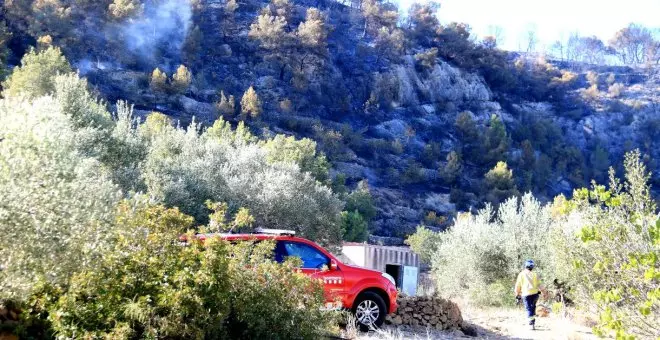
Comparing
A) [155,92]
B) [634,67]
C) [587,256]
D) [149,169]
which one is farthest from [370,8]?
[587,256]

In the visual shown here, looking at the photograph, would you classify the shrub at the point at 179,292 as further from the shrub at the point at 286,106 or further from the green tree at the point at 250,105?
the shrub at the point at 286,106

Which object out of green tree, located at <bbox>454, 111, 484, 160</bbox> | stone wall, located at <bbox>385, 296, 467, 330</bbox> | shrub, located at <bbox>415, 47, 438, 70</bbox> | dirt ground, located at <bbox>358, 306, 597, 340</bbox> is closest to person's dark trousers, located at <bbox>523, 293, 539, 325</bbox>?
dirt ground, located at <bbox>358, 306, 597, 340</bbox>

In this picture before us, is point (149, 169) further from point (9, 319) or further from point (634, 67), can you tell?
point (634, 67)

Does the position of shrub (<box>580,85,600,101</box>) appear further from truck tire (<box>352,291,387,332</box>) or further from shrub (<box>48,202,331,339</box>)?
shrub (<box>48,202,331,339</box>)

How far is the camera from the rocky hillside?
59.8 metres

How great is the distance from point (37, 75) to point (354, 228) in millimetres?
23590

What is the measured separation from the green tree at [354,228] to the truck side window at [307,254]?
34.6 m

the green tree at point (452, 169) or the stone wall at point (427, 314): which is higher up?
the green tree at point (452, 169)

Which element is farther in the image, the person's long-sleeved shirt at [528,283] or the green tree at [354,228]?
the green tree at [354,228]

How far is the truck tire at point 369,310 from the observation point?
11.2 m

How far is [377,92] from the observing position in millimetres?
77938

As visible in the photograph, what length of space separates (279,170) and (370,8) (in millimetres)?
72636

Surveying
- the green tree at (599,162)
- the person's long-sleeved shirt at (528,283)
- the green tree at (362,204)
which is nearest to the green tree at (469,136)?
the green tree at (599,162)

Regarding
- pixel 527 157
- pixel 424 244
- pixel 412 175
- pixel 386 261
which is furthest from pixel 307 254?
pixel 527 157
